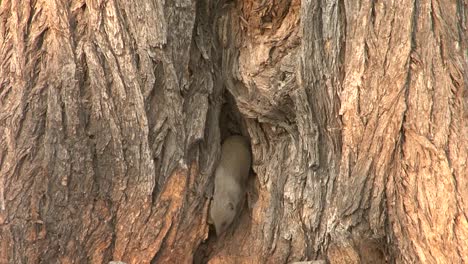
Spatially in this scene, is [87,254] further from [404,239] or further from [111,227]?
[404,239]

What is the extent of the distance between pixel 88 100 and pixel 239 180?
1.41m

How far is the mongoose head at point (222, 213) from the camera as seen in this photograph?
5.51 metres

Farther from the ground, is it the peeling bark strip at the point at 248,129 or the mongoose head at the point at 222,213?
the peeling bark strip at the point at 248,129

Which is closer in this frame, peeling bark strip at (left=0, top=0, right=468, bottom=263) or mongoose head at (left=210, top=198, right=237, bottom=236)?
peeling bark strip at (left=0, top=0, right=468, bottom=263)

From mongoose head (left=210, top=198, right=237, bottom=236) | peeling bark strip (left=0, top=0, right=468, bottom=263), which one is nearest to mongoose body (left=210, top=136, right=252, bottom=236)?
mongoose head (left=210, top=198, right=237, bottom=236)

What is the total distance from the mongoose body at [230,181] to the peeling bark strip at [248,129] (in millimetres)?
119

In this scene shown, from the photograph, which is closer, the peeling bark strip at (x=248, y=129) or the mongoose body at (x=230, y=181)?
the peeling bark strip at (x=248, y=129)

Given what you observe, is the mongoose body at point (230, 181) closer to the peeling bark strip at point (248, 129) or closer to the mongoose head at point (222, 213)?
the mongoose head at point (222, 213)

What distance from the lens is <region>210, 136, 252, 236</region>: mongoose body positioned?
5566 mm

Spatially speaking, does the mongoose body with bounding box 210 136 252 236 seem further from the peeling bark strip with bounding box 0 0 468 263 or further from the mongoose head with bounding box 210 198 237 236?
the peeling bark strip with bounding box 0 0 468 263

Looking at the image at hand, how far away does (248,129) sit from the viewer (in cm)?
569

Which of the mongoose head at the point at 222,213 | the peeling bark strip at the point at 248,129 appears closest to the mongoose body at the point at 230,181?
the mongoose head at the point at 222,213

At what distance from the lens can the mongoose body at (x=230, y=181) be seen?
5566mm

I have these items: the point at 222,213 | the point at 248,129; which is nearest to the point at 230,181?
the point at 222,213
